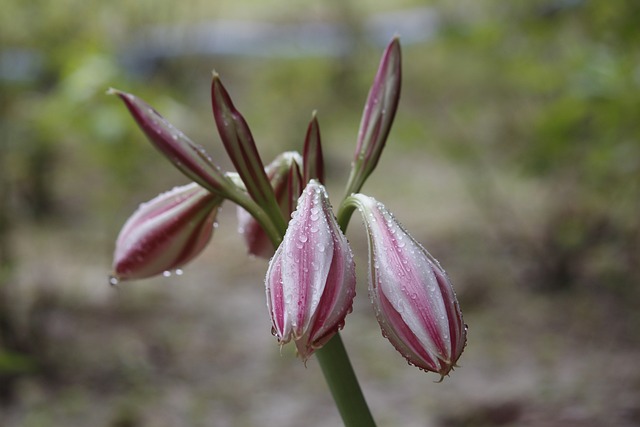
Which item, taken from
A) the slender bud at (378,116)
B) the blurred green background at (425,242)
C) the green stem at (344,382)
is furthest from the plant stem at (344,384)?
the blurred green background at (425,242)

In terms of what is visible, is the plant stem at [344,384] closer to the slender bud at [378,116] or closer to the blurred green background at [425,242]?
the slender bud at [378,116]

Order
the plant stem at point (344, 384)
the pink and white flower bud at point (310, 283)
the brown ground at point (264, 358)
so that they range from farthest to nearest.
Answer: the brown ground at point (264, 358) → the plant stem at point (344, 384) → the pink and white flower bud at point (310, 283)

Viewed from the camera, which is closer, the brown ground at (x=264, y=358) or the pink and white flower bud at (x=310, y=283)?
the pink and white flower bud at (x=310, y=283)

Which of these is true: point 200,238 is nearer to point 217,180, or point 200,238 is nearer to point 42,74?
point 217,180

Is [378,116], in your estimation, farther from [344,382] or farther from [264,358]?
[264,358]

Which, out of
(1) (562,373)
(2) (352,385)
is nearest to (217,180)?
(2) (352,385)

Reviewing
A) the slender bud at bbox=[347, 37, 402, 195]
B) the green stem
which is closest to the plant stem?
the green stem
